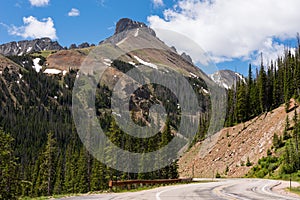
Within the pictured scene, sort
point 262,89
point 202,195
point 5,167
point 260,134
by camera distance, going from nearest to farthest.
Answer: point 202,195, point 5,167, point 260,134, point 262,89

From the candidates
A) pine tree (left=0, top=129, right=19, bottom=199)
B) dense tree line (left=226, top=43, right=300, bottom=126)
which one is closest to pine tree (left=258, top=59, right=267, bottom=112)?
dense tree line (left=226, top=43, right=300, bottom=126)

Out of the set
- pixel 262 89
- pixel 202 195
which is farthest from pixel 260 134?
pixel 202 195

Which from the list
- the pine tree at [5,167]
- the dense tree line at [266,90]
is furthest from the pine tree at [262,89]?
the pine tree at [5,167]

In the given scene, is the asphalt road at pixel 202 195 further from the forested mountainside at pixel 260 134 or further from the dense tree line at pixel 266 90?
the dense tree line at pixel 266 90

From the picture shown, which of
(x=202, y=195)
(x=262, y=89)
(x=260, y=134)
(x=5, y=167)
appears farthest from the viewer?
(x=262, y=89)

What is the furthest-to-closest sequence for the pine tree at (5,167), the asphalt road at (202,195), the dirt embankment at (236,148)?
the dirt embankment at (236,148)
the pine tree at (5,167)
the asphalt road at (202,195)

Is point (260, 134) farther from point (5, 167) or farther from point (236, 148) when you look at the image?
point (5, 167)

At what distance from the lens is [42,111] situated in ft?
653

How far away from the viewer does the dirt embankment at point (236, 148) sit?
62.2 m

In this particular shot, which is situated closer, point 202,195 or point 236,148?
point 202,195

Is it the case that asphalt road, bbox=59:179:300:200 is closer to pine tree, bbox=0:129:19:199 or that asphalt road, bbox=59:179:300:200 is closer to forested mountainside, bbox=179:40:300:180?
pine tree, bbox=0:129:19:199

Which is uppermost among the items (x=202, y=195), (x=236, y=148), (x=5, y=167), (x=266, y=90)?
(x=266, y=90)

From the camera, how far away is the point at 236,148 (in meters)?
70.2

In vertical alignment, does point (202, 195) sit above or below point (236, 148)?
below
